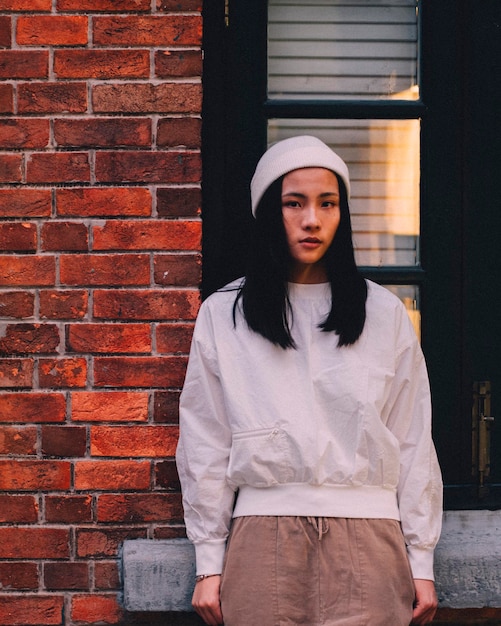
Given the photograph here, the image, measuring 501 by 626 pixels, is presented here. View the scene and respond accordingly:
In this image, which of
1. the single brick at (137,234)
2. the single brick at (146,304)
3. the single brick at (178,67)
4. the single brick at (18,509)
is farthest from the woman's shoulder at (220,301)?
the single brick at (18,509)

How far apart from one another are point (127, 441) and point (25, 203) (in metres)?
0.78

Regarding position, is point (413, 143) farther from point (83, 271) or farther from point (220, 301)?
point (83, 271)

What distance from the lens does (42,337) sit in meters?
2.31

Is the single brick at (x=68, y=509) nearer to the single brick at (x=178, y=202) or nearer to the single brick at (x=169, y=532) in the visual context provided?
the single brick at (x=169, y=532)

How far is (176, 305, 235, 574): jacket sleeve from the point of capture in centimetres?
202

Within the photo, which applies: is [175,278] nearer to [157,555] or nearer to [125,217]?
[125,217]

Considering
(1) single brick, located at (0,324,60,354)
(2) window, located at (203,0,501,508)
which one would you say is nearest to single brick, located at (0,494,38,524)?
(1) single brick, located at (0,324,60,354)

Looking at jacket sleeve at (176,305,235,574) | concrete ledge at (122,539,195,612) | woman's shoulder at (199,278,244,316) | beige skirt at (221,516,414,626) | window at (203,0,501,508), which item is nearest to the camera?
beige skirt at (221,516,414,626)

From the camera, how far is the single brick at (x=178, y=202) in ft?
7.59

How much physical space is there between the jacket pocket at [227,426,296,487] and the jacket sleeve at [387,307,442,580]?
13.2 inches

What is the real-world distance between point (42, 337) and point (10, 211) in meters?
0.39

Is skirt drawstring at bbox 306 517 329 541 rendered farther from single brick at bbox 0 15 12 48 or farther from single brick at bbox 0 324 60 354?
single brick at bbox 0 15 12 48

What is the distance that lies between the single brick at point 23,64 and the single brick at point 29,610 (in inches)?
61.6

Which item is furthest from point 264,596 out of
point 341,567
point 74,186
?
point 74,186
